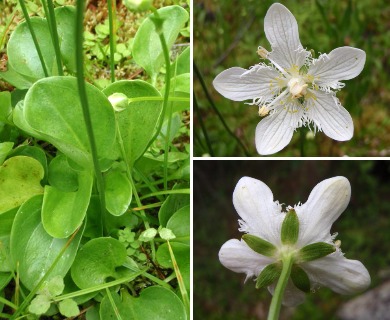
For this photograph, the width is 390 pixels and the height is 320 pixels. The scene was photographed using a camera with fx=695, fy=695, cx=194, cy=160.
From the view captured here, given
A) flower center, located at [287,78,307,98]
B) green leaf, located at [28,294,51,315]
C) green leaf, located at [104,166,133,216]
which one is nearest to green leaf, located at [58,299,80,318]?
green leaf, located at [28,294,51,315]

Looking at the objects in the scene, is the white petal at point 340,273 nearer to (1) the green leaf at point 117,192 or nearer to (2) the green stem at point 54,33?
(1) the green leaf at point 117,192

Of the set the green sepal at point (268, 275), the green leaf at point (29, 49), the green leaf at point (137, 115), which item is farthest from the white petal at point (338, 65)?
the green leaf at point (29, 49)

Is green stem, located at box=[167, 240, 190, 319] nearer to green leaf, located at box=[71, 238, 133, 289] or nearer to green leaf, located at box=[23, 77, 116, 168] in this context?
green leaf, located at box=[71, 238, 133, 289]

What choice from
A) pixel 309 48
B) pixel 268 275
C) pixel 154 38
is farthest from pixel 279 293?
pixel 309 48

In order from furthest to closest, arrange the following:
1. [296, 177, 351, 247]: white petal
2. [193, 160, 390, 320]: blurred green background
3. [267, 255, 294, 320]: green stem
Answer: [193, 160, 390, 320]: blurred green background, [296, 177, 351, 247]: white petal, [267, 255, 294, 320]: green stem

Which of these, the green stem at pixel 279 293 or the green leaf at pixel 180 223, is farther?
the green leaf at pixel 180 223

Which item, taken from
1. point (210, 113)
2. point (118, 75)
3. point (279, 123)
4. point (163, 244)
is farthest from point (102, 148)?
point (210, 113)
